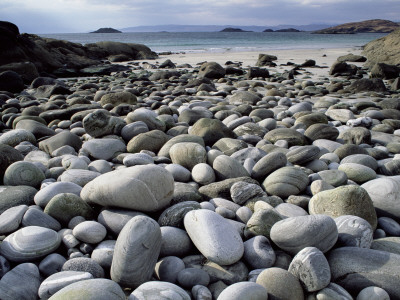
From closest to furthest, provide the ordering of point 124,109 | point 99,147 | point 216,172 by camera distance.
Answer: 1. point 216,172
2. point 99,147
3. point 124,109

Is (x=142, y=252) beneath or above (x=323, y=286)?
above

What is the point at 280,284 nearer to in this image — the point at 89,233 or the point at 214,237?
the point at 214,237

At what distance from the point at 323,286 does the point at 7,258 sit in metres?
1.59

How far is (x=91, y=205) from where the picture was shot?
244 centimetres

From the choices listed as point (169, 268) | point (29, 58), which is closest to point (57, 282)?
point (169, 268)

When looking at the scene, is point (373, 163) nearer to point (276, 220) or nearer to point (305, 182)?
point (305, 182)

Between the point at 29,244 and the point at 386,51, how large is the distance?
1628 centimetres

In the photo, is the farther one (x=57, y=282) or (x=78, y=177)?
(x=78, y=177)

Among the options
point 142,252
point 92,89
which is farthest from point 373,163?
point 92,89

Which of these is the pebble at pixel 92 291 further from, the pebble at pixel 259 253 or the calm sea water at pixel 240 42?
the calm sea water at pixel 240 42

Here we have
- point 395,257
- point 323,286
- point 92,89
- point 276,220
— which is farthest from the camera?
point 92,89

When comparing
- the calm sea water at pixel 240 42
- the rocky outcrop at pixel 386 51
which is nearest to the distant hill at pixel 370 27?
the calm sea water at pixel 240 42

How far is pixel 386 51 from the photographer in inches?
591

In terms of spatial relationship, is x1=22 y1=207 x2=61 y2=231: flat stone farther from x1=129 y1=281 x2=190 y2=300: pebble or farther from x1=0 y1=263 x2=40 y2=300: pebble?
x1=129 y1=281 x2=190 y2=300: pebble
